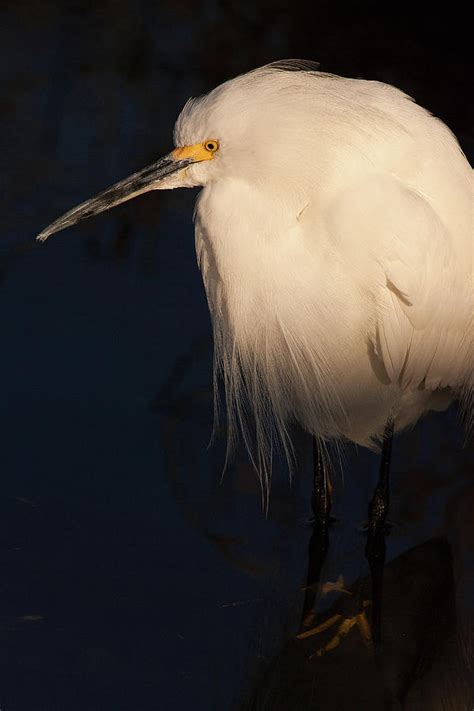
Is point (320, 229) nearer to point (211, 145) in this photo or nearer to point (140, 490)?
point (211, 145)

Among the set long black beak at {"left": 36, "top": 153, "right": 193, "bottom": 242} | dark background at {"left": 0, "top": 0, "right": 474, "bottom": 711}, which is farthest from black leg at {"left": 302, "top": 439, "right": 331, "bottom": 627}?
long black beak at {"left": 36, "top": 153, "right": 193, "bottom": 242}

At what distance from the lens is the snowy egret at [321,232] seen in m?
2.75

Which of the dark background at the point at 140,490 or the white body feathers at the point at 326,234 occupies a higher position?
the white body feathers at the point at 326,234

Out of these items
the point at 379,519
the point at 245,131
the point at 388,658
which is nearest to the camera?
the point at 245,131

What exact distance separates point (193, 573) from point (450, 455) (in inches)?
38.1

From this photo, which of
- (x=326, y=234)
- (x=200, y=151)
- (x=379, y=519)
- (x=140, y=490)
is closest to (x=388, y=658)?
(x=379, y=519)

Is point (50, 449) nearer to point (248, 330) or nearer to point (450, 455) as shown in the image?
point (248, 330)

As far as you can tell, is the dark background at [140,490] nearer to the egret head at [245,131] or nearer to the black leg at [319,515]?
the black leg at [319,515]

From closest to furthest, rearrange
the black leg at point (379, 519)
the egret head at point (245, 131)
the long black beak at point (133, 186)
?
the egret head at point (245, 131), the long black beak at point (133, 186), the black leg at point (379, 519)

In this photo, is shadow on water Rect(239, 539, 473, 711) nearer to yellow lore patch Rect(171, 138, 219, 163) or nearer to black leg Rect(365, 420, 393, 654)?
black leg Rect(365, 420, 393, 654)

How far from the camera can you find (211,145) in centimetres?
279

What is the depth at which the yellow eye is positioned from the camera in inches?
109

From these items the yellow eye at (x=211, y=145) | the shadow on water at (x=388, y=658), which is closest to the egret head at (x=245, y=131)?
the yellow eye at (x=211, y=145)

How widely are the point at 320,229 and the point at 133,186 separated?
500 mm
